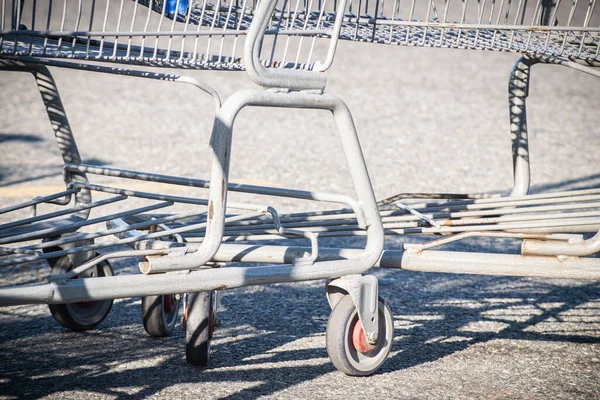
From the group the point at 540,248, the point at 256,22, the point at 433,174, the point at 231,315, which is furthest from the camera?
the point at 433,174

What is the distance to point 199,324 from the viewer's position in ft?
8.79

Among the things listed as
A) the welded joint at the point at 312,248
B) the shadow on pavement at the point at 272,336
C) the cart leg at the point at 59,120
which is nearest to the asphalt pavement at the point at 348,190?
the shadow on pavement at the point at 272,336

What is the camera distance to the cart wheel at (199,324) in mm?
2678

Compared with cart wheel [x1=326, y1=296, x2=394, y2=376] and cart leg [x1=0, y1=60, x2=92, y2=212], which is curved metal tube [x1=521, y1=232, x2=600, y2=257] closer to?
cart wheel [x1=326, y1=296, x2=394, y2=376]

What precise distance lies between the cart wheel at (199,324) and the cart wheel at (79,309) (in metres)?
0.60

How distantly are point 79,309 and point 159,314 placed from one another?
38 centimetres

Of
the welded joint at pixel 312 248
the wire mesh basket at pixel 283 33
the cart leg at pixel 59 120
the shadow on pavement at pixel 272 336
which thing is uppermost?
the wire mesh basket at pixel 283 33

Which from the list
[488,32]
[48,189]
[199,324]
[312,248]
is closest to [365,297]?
[312,248]

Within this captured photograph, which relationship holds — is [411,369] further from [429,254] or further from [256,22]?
[256,22]

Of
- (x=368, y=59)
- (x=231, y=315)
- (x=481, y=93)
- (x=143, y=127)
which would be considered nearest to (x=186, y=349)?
(x=231, y=315)

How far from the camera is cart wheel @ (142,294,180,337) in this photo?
2.97m

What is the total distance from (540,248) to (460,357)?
57 cm

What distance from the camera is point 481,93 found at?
968 centimetres

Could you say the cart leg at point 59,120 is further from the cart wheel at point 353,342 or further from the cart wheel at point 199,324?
the cart wheel at point 353,342
